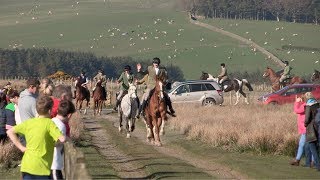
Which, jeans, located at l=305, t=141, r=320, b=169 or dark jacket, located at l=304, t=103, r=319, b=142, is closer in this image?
jeans, located at l=305, t=141, r=320, b=169

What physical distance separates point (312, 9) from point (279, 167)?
14925cm

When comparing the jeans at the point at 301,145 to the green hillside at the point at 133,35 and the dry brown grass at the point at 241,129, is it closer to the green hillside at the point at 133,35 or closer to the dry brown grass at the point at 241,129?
the dry brown grass at the point at 241,129

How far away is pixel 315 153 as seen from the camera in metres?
23.1

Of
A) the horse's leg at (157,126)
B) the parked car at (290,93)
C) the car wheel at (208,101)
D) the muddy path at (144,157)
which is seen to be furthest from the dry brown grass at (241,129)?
the car wheel at (208,101)

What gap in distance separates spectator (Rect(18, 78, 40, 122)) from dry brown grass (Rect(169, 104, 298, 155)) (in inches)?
452

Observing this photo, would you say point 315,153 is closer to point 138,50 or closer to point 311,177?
point 311,177

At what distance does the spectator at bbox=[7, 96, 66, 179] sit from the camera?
12.5m

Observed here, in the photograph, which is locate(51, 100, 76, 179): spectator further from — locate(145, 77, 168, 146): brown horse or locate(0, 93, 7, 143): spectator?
locate(145, 77, 168, 146): brown horse

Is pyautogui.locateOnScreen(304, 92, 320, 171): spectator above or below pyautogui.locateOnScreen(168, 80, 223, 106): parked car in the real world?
above

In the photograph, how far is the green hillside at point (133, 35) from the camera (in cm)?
13038

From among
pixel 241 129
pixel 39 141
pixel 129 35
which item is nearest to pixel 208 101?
pixel 241 129

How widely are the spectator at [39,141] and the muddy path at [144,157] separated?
7169 millimetres

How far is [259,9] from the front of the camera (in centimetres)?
17825

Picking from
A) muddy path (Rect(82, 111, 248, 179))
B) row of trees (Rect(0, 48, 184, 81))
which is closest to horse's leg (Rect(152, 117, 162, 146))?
muddy path (Rect(82, 111, 248, 179))
